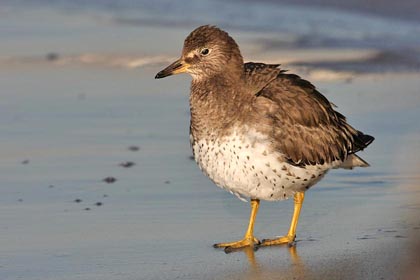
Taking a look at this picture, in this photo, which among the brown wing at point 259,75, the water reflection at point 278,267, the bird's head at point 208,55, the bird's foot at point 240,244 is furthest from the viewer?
the bird's head at point 208,55

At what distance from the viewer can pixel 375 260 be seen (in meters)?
6.99

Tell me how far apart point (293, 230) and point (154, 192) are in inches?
54.0

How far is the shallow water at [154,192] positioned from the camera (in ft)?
23.3

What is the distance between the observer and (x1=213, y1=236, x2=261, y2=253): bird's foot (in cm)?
750

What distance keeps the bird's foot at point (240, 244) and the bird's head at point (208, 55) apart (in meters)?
1.07

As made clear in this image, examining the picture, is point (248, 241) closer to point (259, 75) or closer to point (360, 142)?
point (259, 75)

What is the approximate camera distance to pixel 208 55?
7961 millimetres

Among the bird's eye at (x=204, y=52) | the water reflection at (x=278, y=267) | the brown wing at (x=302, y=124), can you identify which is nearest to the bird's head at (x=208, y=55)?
the bird's eye at (x=204, y=52)

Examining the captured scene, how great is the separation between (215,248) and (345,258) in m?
0.83

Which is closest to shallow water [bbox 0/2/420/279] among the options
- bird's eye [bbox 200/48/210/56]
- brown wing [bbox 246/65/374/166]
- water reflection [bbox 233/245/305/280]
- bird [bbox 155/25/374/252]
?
water reflection [bbox 233/245/305/280]

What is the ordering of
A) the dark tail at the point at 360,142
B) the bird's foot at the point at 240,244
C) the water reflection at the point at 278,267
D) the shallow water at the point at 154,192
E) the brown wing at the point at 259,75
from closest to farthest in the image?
the water reflection at the point at 278,267
the shallow water at the point at 154,192
the bird's foot at the point at 240,244
the brown wing at the point at 259,75
the dark tail at the point at 360,142

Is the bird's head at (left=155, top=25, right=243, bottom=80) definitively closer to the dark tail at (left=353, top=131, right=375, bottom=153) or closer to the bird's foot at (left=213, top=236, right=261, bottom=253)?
the dark tail at (left=353, top=131, right=375, bottom=153)

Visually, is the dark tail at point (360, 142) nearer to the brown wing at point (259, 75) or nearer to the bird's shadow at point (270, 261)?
the brown wing at point (259, 75)

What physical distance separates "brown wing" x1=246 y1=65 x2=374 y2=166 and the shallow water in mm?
449
